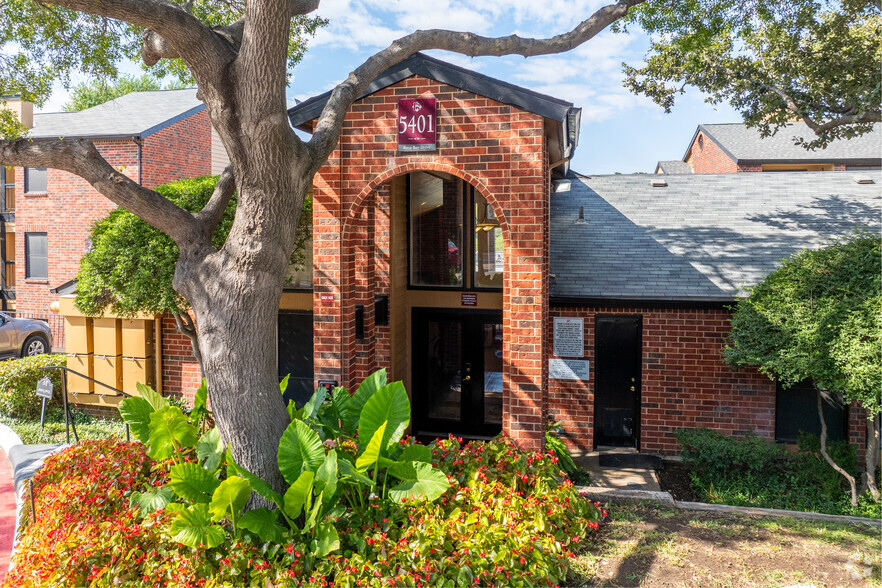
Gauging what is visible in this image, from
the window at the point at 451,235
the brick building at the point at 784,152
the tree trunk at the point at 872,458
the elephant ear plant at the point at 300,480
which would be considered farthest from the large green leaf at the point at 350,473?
the brick building at the point at 784,152

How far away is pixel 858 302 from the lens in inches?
292

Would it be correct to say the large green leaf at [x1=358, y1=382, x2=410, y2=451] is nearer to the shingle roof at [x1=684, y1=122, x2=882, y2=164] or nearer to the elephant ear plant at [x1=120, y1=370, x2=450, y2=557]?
the elephant ear plant at [x1=120, y1=370, x2=450, y2=557]

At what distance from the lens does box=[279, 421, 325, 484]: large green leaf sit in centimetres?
542

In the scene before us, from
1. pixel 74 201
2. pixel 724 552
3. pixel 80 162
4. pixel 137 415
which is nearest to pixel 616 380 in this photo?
pixel 724 552

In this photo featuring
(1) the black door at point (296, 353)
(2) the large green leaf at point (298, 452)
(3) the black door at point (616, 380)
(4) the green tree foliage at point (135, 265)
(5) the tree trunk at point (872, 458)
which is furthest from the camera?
(1) the black door at point (296, 353)

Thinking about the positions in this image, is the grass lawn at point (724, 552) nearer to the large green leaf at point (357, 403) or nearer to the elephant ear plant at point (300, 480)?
the elephant ear plant at point (300, 480)

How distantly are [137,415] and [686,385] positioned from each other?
7.71m

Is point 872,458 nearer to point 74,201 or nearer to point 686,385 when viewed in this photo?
point 686,385

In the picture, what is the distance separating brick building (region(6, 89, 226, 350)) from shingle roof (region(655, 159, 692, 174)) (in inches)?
857

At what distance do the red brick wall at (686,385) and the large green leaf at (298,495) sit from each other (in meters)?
5.94

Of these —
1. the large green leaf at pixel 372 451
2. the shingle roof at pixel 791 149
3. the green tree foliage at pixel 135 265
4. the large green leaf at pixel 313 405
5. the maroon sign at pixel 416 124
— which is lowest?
the large green leaf at pixel 372 451

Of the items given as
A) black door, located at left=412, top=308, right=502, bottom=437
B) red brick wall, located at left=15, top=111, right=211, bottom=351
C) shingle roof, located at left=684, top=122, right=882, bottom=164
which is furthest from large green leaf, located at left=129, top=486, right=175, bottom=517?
shingle roof, located at left=684, top=122, right=882, bottom=164

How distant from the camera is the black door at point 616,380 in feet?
33.0

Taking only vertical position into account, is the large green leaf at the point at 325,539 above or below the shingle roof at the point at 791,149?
below
